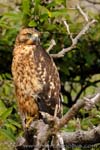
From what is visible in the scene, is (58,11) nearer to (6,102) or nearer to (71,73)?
(6,102)

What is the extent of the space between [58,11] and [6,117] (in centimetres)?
123

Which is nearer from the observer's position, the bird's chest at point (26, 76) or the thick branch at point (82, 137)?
the thick branch at point (82, 137)

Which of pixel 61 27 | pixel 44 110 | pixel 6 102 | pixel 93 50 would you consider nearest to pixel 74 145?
pixel 44 110

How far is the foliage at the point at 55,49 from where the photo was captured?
728 cm

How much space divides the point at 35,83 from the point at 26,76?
9 cm

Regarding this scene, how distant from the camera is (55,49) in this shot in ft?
26.7

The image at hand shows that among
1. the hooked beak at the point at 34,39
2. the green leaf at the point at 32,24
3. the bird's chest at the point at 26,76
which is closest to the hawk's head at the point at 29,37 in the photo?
the hooked beak at the point at 34,39

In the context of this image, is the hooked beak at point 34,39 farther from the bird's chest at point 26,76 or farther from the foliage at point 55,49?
the foliage at point 55,49

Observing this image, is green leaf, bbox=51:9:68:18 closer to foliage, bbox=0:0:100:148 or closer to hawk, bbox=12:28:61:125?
foliage, bbox=0:0:100:148

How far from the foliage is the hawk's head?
1.80ft

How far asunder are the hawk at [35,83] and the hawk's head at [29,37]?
0.08 meters

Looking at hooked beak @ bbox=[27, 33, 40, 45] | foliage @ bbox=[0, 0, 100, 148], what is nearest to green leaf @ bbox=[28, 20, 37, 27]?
foliage @ bbox=[0, 0, 100, 148]

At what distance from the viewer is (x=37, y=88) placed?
6.34 m

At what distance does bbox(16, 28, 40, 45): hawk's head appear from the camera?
Result: 6465 millimetres
